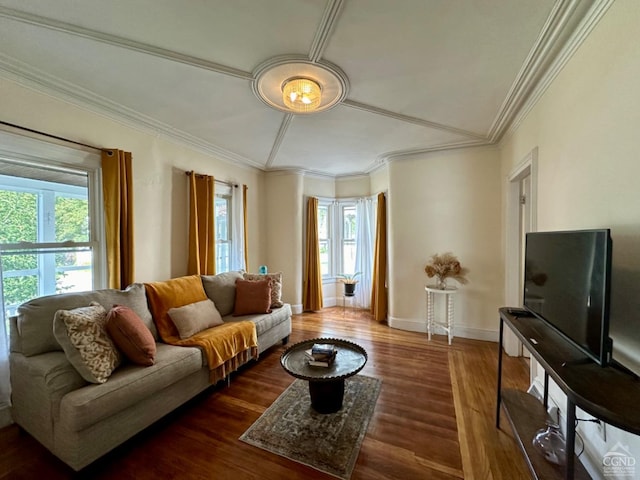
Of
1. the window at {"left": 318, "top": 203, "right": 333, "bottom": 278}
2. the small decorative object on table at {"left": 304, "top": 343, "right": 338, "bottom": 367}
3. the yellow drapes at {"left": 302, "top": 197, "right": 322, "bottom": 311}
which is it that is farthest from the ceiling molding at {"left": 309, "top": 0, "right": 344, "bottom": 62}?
the window at {"left": 318, "top": 203, "right": 333, "bottom": 278}

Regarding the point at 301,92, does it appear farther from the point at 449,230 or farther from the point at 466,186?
the point at 449,230

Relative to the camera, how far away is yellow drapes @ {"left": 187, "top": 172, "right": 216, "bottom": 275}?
3.38 meters

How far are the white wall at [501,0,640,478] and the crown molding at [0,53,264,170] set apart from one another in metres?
3.63

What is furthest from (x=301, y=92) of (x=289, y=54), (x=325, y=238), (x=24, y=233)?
(x=325, y=238)

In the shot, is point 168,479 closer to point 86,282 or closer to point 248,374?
point 248,374

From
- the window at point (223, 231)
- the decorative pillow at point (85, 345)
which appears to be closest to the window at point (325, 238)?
the window at point (223, 231)

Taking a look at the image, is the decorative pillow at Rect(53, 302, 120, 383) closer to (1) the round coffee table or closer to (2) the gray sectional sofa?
(2) the gray sectional sofa

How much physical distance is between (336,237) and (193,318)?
3426mm

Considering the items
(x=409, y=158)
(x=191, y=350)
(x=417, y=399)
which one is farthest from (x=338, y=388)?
(x=409, y=158)

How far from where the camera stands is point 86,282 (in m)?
2.48

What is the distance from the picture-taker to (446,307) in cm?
378

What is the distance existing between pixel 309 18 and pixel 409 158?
110 inches

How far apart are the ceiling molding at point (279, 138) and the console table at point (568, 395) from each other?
277cm

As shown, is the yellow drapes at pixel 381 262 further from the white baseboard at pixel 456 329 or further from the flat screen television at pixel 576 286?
the flat screen television at pixel 576 286
